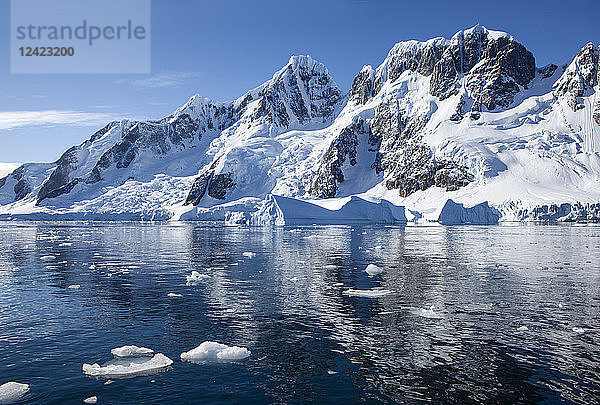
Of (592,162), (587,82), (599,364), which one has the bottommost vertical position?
(599,364)

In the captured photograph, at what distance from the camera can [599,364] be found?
477 inches

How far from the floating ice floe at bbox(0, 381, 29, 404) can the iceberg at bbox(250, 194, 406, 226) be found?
88303mm

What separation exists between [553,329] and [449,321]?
3.26m

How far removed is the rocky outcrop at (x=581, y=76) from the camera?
151 meters

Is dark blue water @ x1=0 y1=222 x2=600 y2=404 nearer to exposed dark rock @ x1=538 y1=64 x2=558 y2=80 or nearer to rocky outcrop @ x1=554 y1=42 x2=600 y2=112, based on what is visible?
rocky outcrop @ x1=554 y1=42 x2=600 y2=112

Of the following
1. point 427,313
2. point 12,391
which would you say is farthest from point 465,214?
point 12,391

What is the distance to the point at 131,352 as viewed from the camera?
12.8m

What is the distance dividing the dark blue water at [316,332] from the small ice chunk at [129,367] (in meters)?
0.30

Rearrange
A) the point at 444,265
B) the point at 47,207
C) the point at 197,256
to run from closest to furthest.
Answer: the point at 444,265, the point at 197,256, the point at 47,207

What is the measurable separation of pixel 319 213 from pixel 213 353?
93.4 m

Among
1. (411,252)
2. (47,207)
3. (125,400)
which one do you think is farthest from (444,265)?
(47,207)

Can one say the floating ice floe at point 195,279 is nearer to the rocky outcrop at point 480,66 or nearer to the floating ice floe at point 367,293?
the floating ice floe at point 367,293

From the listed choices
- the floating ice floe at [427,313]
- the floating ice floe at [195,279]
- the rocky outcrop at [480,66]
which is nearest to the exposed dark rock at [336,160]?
the rocky outcrop at [480,66]

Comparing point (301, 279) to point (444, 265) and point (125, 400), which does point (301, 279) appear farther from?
point (125, 400)
